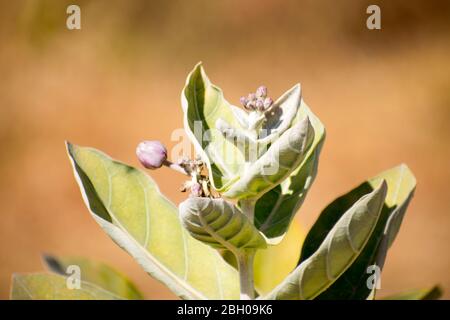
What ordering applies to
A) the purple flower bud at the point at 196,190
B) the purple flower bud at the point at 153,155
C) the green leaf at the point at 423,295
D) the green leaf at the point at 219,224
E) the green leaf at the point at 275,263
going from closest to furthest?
the green leaf at the point at 219,224 < the purple flower bud at the point at 196,190 < the purple flower bud at the point at 153,155 < the green leaf at the point at 423,295 < the green leaf at the point at 275,263

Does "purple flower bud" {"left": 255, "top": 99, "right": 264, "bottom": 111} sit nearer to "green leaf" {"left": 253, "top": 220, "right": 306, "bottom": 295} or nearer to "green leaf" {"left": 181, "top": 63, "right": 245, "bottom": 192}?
"green leaf" {"left": 181, "top": 63, "right": 245, "bottom": 192}

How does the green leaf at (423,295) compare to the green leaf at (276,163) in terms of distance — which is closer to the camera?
the green leaf at (276,163)

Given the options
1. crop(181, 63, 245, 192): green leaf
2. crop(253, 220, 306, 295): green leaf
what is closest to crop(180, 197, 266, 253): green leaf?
crop(181, 63, 245, 192): green leaf

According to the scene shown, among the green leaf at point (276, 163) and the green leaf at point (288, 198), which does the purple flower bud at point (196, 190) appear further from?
the green leaf at point (288, 198)

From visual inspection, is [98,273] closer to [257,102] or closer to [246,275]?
[246,275]

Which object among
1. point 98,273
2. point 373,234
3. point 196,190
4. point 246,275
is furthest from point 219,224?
point 98,273

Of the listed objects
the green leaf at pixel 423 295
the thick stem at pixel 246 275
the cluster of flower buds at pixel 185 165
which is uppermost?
the cluster of flower buds at pixel 185 165

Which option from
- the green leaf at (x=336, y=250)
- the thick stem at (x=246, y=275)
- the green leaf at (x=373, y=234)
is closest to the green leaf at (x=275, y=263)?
the green leaf at (x=373, y=234)
